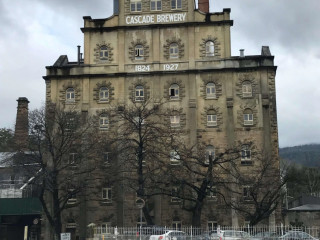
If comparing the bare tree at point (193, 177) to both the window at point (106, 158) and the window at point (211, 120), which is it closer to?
the window at point (211, 120)

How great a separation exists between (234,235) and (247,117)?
20.2 m

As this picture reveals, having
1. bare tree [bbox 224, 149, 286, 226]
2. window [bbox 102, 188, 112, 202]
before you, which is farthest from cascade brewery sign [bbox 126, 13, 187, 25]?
window [bbox 102, 188, 112, 202]

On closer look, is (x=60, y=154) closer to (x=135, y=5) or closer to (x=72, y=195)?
(x=72, y=195)

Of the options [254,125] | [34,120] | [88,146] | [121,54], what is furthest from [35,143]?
[254,125]

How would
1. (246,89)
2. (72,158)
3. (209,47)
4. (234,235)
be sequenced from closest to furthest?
(234,235) < (72,158) < (246,89) < (209,47)

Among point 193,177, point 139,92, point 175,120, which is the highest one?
point 139,92

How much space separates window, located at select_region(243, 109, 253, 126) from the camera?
47.5 meters

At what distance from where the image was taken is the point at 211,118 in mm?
48094

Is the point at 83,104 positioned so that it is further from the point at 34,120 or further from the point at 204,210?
the point at 204,210

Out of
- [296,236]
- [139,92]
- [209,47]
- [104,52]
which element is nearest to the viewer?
[296,236]

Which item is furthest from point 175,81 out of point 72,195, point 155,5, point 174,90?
point 72,195

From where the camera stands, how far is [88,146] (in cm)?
4466

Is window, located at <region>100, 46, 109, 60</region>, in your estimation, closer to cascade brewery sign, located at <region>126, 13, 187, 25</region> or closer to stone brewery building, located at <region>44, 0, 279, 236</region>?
stone brewery building, located at <region>44, 0, 279, 236</region>

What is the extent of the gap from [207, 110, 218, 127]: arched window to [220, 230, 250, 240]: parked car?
19288mm
